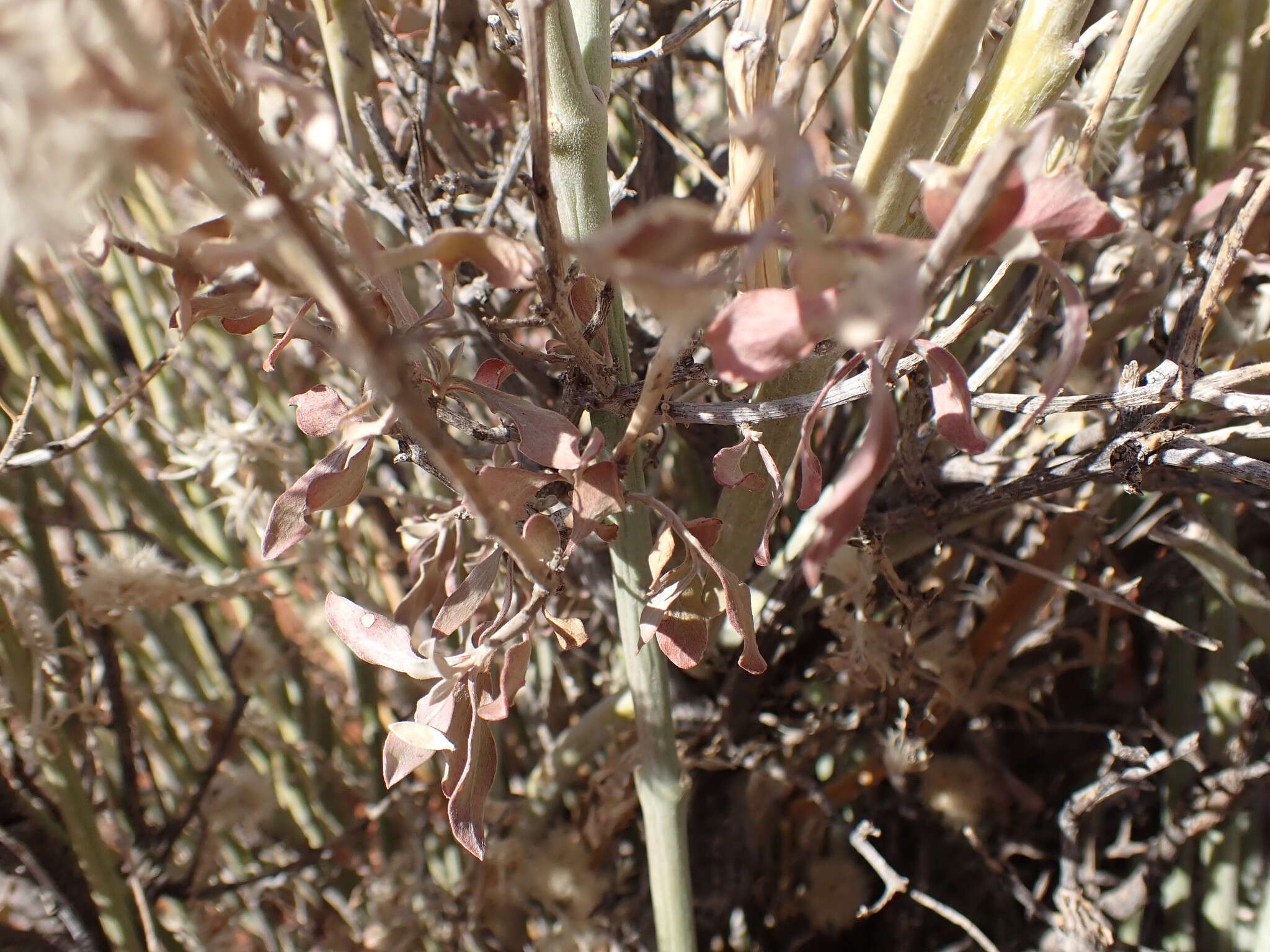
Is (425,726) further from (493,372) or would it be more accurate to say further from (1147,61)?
(1147,61)

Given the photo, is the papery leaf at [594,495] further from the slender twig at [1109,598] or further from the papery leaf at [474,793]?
the slender twig at [1109,598]

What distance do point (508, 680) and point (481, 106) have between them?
241mm

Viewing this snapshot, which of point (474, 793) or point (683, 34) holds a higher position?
point (683, 34)

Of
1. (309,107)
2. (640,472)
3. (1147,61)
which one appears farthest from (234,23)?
(1147,61)

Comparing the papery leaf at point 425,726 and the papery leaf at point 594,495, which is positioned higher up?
the papery leaf at point 594,495

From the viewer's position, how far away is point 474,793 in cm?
22

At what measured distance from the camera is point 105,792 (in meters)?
0.48

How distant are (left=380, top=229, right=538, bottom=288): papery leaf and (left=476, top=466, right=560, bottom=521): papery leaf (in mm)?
54

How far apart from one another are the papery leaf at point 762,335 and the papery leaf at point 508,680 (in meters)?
0.11

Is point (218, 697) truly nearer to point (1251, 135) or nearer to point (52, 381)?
point (52, 381)

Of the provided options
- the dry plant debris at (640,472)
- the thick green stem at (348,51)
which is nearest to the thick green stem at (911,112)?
the dry plant debris at (640,472)

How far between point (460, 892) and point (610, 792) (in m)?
0.15

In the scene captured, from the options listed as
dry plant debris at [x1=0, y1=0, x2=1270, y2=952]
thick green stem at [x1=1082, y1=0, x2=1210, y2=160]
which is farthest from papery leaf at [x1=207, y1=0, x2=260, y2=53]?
thick green stem at [x1=1082, y1=0, x2=1210, y2=160]

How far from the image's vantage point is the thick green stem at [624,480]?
223 mm
